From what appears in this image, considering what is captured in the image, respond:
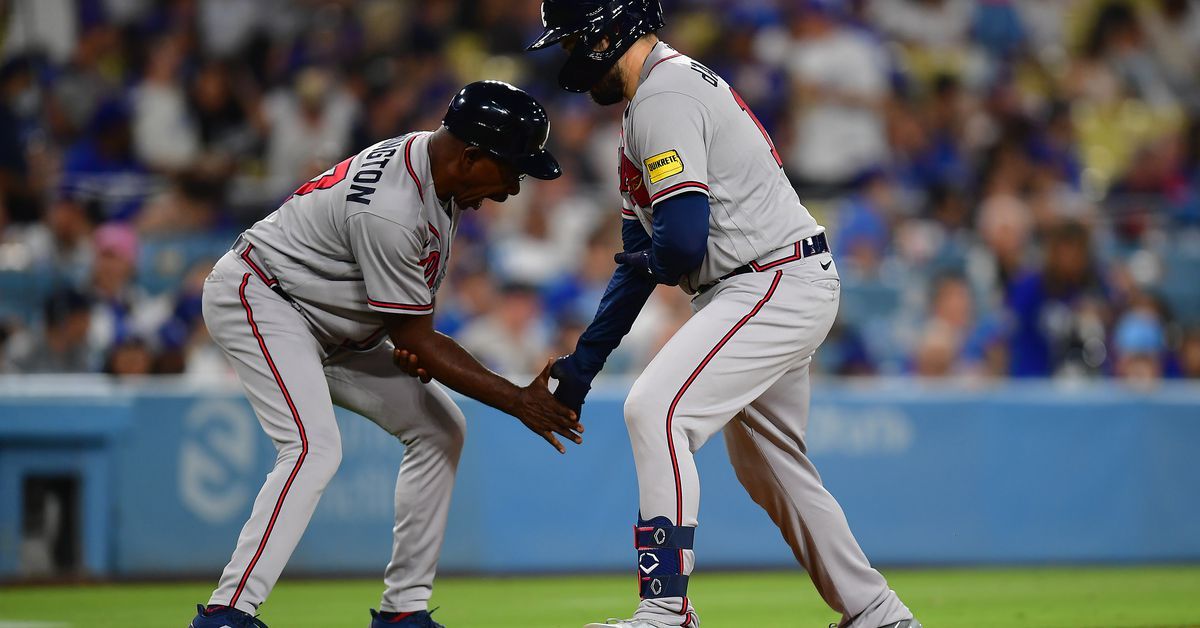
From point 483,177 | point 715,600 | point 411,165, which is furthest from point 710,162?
point 715,600

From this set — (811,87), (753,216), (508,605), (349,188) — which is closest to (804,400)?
(753,216)

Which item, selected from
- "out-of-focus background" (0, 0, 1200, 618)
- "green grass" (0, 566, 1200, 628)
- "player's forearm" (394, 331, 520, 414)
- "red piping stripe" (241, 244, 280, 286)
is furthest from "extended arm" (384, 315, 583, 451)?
"out-of-focus background" (0, 0, 1200, 618)

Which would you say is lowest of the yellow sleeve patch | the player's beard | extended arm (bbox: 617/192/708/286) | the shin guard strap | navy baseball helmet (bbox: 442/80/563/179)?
the shin guard strap

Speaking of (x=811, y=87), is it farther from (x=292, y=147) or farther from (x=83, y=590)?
(x=83, y=590)

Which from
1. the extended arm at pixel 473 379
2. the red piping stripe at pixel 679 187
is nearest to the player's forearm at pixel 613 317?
the extended arm at pixel 473 379

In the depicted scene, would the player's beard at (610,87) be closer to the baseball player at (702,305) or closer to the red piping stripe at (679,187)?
the baseball player at (702,305)

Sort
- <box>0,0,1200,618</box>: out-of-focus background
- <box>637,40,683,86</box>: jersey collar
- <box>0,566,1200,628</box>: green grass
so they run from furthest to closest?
Answer: 1. <box>0,0,1200,618</box>: out-of-focus background
2. <box>0,566,1200,628</box>: green grass
3. <box>637,40,683,86</box>: jersey collar

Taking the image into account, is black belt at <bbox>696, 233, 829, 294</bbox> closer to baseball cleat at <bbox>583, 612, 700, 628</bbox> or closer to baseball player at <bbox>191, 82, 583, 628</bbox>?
baseball player at <bbox>191, 82, 583, 628</bbox>

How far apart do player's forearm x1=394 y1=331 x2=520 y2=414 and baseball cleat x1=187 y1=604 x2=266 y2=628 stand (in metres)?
Answer: 1.07

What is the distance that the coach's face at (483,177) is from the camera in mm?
5086

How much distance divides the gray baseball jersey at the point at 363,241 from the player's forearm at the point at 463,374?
151 millimetres

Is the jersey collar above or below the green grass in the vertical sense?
above

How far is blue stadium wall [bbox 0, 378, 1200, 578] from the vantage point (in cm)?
884

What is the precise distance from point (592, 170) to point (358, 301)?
800 cm
